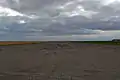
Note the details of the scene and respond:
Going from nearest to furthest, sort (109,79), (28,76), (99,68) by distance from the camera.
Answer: (109,79)
(28,76)
(99,68)

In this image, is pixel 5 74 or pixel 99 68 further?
pixel 99 68

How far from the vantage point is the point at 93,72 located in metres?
13.2

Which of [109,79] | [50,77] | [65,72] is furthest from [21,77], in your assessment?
[109,79]

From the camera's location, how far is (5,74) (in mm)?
13148

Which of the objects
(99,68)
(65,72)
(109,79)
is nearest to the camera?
(109,79)

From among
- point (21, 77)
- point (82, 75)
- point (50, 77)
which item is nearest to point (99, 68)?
point (82, 75)

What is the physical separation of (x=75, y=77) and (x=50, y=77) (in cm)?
128

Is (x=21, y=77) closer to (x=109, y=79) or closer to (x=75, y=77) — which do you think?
(x=75, y=77)

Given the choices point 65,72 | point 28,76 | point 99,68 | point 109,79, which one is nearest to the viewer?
point 109,79

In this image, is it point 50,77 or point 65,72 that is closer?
point 50,77

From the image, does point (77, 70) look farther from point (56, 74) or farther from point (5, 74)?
point (5, 74)

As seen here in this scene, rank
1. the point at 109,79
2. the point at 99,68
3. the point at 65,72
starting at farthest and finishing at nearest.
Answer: the point at 99,68
the point at 65,72
the point at 109,79

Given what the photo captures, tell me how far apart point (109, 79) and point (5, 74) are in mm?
5764

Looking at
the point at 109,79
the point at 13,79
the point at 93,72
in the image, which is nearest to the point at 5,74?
the point at 13,79
